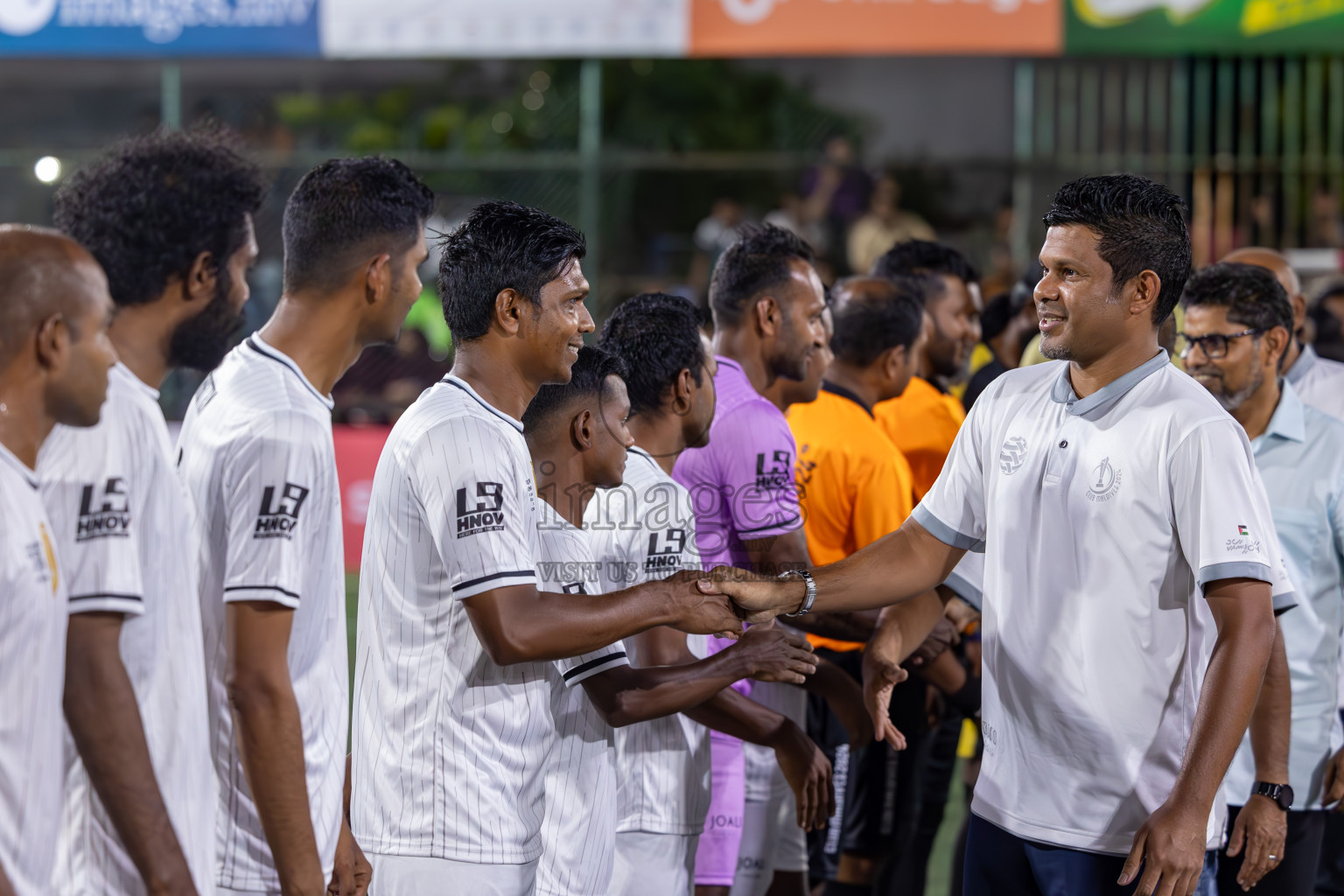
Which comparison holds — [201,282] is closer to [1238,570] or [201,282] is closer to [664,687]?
[664,687]

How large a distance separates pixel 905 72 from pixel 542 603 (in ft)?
48.3

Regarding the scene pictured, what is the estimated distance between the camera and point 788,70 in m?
16.4

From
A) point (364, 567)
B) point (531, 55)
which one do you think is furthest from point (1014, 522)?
point (531, 55)

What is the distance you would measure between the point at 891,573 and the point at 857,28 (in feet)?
30.4

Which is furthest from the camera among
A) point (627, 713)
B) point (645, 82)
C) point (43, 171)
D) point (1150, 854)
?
point (645, 82)

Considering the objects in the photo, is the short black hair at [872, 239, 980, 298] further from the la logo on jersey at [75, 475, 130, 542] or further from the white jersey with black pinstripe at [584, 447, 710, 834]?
the la logo on jersey at [75, 475, 130, 542]

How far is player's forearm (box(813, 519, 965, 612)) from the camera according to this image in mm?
3371

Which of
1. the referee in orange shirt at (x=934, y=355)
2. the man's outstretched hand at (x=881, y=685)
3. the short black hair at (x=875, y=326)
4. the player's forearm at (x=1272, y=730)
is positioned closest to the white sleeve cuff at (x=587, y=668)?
the man's outstretched hand at (x=881, y=685)

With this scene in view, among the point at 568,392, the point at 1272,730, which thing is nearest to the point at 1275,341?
the point at 1272,730

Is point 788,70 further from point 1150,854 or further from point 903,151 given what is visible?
point 1150,854

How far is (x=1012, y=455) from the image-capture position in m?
3.10

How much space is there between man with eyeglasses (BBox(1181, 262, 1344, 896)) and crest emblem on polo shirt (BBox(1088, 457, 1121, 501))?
132 centimetres

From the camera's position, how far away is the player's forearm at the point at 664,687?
10.4 ft

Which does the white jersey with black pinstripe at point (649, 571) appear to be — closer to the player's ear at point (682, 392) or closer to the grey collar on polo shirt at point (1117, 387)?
the player's ear at point (682, 392)
